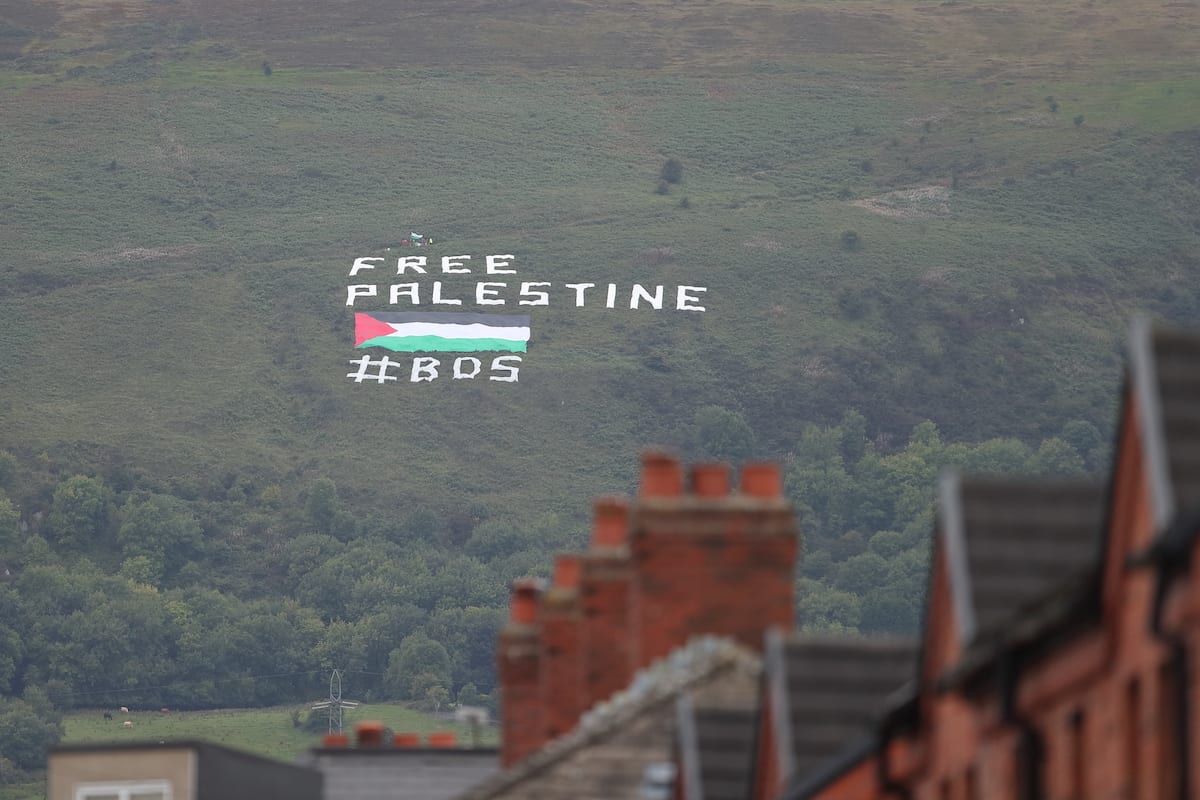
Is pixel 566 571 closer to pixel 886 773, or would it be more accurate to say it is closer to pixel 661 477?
pixel 661 477

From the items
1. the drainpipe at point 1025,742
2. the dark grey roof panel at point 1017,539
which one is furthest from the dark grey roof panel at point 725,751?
the drainpipe at point 1025,742

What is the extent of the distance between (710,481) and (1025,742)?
10.7 meters

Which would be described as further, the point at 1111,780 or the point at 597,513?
the point at 597,513

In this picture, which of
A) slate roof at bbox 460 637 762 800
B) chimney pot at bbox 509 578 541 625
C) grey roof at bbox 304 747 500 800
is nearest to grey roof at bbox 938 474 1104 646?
slate roof at bbox 460 637 762 800

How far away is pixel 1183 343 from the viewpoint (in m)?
13.1

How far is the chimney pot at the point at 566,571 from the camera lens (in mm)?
30734

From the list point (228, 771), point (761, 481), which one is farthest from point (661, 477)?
point (228, 771)

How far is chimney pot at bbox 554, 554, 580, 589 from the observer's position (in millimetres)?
30734

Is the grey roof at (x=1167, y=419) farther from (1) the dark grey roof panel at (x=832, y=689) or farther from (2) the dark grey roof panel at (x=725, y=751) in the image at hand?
(2) the dark grey roof panel at (x=725, y=751)

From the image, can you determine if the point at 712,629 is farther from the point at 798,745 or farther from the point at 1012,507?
the point at 1012,507

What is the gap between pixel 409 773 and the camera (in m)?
36.9

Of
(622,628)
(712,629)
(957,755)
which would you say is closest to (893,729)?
(957,755)

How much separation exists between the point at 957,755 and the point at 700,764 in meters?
5.30

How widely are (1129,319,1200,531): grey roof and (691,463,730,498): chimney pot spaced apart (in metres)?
12.0
